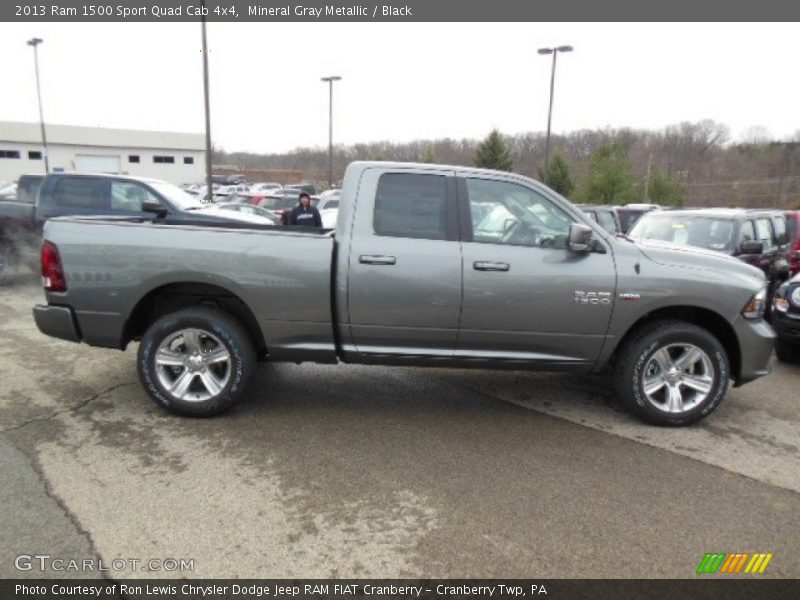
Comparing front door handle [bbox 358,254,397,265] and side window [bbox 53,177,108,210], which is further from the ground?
side window [bbox 53,177,108,210]

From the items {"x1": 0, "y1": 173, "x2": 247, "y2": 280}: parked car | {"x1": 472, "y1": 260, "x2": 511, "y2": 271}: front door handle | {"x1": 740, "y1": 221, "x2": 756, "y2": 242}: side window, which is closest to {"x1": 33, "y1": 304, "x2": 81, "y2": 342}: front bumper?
{"x1": 472, "y1": 260, "x2": 511, "y2": 271}: front door handle

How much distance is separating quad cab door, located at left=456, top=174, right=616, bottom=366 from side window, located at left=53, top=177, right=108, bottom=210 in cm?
736

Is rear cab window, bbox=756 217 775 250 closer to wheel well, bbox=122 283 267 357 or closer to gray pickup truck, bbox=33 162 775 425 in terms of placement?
gray pickup truck, bbox=33 162 775 425

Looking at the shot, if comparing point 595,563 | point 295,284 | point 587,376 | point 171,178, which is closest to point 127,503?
point 295,284

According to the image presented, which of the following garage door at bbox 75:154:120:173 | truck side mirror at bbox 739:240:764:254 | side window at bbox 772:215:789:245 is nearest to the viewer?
truck side mirror at bbox 739:240:764:254

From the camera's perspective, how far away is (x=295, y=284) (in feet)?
13.3

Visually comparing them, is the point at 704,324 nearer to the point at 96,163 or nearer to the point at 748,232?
the point at 748,232

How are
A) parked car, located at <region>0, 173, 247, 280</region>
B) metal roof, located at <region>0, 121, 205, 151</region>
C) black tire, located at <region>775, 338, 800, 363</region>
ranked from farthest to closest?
metal roof, located at <region>0, 121, 205, 151</region>
parked car, located at <region>0, 173, 247, 280</region>
black tire, located at <region>775, 338, 800, 363</region>

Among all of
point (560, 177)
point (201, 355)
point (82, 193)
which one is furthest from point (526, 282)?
point (560, 177)

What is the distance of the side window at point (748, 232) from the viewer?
24.5 feet

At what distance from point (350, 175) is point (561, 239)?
1.68 m

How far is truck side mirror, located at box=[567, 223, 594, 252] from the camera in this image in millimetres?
3951

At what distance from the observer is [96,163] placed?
2164 inches

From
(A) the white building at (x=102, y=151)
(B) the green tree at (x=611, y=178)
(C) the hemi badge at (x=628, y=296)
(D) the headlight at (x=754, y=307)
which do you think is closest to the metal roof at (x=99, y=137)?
(A) the white building at (x=102, y=151)
